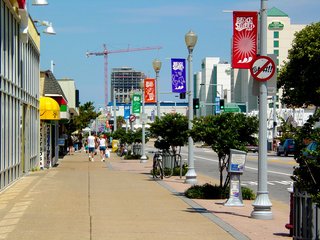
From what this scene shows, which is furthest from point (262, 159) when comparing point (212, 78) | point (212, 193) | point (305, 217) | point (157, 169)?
point (212, 78)

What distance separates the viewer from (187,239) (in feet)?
33.9

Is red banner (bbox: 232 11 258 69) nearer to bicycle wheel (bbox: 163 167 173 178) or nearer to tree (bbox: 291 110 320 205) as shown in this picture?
tree (bbox: 291 110 320 205)

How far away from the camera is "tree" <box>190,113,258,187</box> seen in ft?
51.6

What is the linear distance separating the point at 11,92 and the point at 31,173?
7546mm

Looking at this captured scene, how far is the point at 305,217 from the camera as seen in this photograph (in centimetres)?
923

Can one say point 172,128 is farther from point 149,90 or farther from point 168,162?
point 149,90

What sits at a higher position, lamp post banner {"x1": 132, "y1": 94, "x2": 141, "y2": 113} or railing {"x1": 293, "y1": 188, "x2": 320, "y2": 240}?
lamp post banner {"x1": 132, "y1": 94, "x2": 141, "y2": 113}

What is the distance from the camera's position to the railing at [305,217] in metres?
9.06

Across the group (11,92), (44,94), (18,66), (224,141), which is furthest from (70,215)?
(44,94)

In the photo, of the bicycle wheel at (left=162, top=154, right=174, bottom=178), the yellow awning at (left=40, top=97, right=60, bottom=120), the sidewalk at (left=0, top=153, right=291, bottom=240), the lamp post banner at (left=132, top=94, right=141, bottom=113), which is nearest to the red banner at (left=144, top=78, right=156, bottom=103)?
the lamp post banner at (left=132, top=94, right=141, bottom=113)

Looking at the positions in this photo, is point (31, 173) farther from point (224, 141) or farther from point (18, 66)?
point (224, 141)

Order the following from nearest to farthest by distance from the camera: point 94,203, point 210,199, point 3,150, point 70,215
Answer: point 70,215, point 94,203, point 210,199, point 3,150

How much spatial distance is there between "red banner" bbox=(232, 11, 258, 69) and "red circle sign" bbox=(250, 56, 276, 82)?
0.59 metres

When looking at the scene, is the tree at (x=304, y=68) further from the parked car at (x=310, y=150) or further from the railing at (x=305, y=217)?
the parked car at (x=310, y=150)
